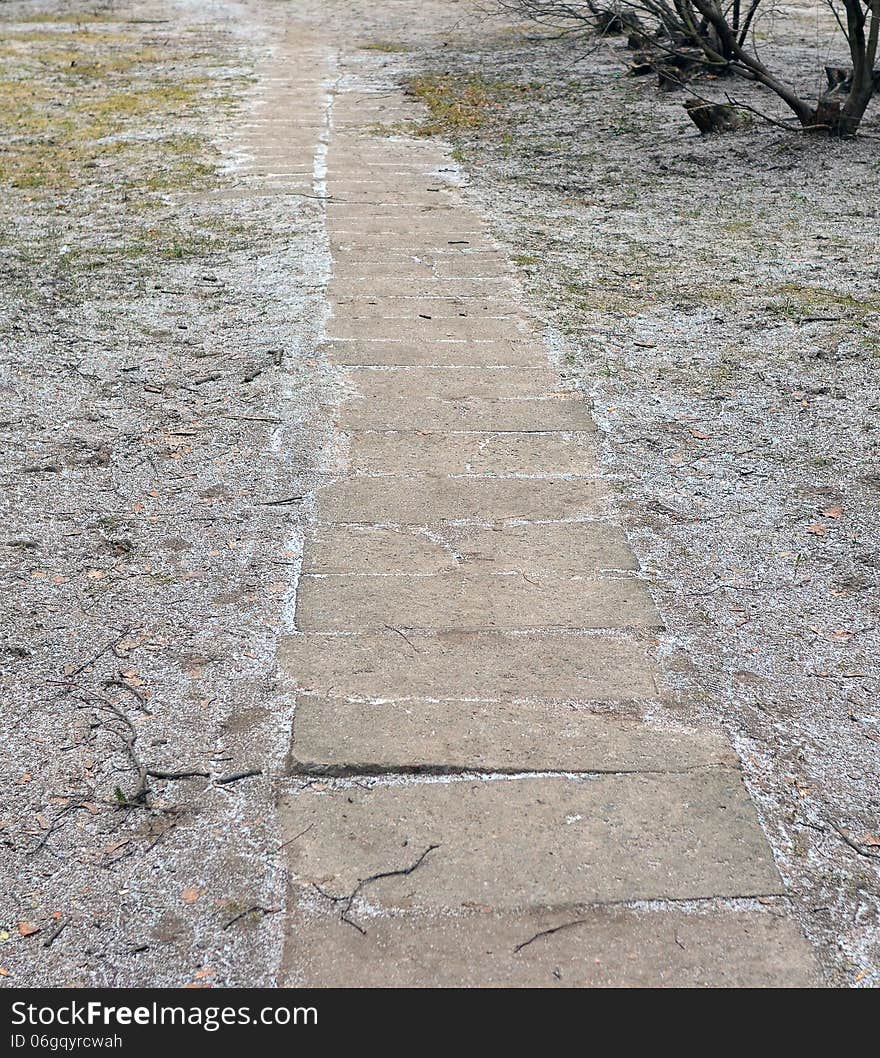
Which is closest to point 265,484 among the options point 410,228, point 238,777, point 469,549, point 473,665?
point 469,549

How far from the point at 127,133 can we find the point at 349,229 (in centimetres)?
349

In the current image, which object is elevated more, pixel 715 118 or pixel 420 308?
pixel 715 118

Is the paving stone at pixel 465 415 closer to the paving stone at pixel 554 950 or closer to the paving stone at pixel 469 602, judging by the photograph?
the paving stone at pixel 469 602

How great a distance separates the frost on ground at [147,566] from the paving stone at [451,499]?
0.16 metres

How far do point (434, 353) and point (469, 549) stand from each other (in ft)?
5.08

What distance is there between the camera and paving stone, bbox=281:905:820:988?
179cm

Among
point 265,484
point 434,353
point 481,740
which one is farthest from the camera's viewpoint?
point 434,353

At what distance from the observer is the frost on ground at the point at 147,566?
1935 mm

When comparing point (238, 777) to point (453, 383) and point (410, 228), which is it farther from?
point (410, 228)

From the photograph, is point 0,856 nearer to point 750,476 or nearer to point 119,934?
point 119,934

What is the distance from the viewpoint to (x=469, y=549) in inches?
119

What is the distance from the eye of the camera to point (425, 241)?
19.3 ft
